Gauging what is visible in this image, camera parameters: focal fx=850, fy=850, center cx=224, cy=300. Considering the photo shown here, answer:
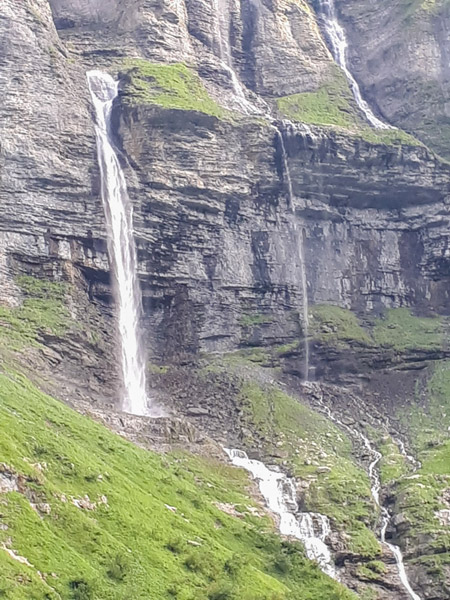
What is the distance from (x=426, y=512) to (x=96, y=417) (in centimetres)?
2987

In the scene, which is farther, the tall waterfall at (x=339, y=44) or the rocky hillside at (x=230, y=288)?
the tall waterfall at (x=339, y=44)

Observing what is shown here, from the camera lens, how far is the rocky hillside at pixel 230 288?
61312 mm

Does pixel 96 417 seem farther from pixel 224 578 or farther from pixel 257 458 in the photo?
pixel 224 578

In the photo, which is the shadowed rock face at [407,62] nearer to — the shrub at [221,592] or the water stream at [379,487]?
the water stream at [379,487]

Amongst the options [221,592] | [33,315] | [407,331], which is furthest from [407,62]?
[221,592]

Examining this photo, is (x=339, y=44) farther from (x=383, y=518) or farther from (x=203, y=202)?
(x=383, y=518)

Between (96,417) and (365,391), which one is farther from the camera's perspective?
(365,391)

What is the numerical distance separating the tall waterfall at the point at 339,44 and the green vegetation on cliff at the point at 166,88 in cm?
2854

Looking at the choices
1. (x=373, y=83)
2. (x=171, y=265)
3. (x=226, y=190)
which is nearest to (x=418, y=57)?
(x=373, y=83)

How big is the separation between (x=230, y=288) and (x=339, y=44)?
6528 cm

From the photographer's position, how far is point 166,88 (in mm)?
112375

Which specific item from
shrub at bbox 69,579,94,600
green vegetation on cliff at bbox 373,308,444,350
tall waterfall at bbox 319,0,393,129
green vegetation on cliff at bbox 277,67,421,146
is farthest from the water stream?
tall waterfall at bbox 319,0,393,129

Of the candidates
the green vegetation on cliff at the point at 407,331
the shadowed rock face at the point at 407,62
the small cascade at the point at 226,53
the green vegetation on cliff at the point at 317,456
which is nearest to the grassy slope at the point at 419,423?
the green vegetation on cliff at the point at 407,331

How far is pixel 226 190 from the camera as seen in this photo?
348ft
